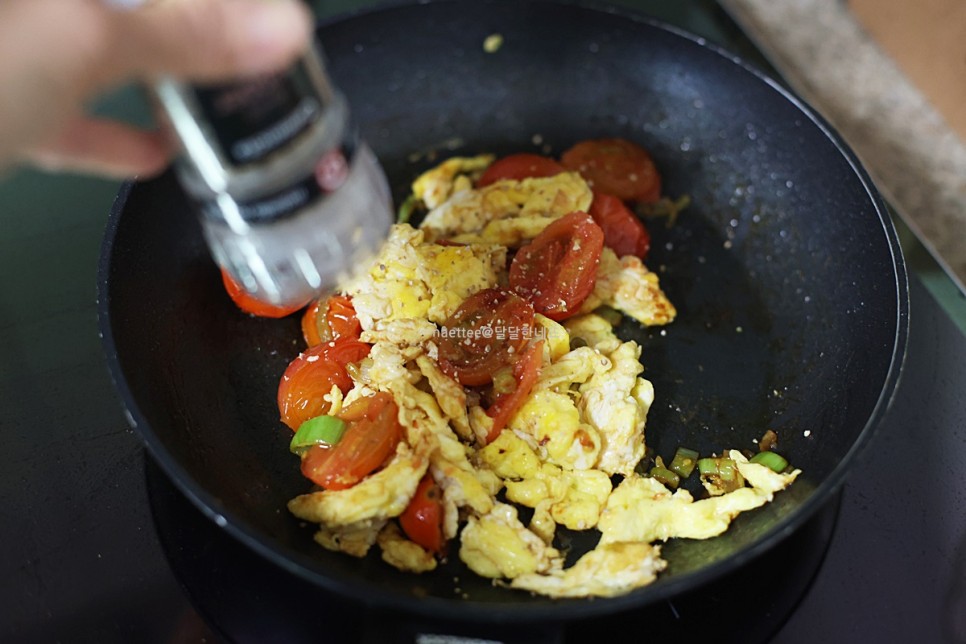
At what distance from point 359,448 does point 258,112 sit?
2.71 feet

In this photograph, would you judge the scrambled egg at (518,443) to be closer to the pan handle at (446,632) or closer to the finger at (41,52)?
the pan handle at (446,632)

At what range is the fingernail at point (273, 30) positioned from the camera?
96 cm

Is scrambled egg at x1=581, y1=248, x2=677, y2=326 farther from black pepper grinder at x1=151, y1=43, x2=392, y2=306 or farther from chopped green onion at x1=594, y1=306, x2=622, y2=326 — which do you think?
black pepper grinder at x1=151, y1=43, x2=392, y2=306

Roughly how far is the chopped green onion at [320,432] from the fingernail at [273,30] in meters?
0.92

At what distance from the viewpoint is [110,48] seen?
0.93 meters

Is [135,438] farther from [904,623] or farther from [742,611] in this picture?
[904,623]

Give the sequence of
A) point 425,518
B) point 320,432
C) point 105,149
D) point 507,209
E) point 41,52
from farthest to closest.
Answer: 1. point 507,209
2. point 320,432
3. point 425,518
4. point 105,149
5. point 41,52

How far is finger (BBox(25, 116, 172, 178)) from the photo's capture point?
115cm

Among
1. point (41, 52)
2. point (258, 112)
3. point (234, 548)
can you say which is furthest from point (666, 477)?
point (41, 52)

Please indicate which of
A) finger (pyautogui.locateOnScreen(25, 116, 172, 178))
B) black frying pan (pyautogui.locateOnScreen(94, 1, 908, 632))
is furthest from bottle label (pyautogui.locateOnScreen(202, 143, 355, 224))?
black frying pan (pyautogui.locateOnScreen(94, 1, 908, 632))

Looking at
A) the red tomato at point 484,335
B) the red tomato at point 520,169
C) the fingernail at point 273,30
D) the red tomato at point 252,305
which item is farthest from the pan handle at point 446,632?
the red tomato at point 520,169

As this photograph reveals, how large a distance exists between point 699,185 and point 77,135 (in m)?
1.67

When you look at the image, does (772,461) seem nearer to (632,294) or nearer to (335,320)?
(632,294)

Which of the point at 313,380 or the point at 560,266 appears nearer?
the point at 313,380
